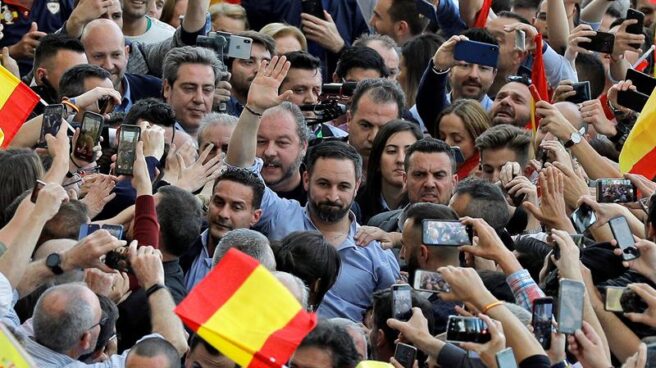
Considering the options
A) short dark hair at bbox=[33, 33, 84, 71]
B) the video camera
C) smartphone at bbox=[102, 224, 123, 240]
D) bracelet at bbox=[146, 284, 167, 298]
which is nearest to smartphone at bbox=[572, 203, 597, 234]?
bracelet at bbox=[146, 284, 167, 298]

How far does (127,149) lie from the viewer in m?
10.3

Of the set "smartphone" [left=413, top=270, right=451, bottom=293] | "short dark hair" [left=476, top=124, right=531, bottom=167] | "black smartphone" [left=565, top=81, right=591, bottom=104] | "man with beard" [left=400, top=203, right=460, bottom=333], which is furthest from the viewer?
"black smartphone" [left=565, top=81, right=591, bottom=104]

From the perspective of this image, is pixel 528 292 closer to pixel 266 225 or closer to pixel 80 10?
pixel 266 225

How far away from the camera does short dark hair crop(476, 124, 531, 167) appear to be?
38.8 feet

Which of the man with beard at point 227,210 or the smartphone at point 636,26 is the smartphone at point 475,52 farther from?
the man with beard at point 227,210

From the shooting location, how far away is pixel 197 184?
11.1 metres

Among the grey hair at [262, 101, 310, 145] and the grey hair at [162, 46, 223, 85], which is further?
the grey hair at [162, 46, 223, 85]

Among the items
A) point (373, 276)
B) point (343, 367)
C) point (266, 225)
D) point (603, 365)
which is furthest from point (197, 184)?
point (603, 365)

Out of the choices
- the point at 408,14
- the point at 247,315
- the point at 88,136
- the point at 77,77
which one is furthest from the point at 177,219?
the point at 408,14

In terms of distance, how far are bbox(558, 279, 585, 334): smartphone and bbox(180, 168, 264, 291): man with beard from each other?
308cm

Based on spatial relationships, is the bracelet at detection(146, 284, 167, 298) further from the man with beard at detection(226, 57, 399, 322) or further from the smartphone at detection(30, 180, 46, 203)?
the man with beard at detection(226, 57, 399, 322)

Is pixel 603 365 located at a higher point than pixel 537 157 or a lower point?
higher

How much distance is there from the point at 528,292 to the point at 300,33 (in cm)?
577

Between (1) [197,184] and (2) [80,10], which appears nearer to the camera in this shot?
(1) [197,184]
